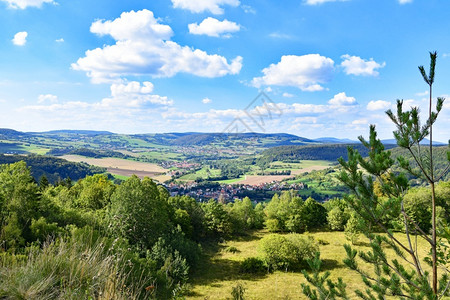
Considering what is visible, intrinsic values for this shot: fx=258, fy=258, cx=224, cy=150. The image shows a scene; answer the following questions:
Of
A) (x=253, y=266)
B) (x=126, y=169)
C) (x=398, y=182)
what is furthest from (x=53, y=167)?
(x=398, y=182)

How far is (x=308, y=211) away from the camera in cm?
4556

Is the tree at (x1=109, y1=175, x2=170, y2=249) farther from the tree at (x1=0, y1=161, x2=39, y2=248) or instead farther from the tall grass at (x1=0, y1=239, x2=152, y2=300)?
the tall grass at (x1=0, y1=239, x2=152, y2=300)

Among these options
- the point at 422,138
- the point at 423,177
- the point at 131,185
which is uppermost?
the point at 422,138

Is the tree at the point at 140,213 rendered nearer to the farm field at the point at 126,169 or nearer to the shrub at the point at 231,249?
the shrub at the point at 231,249

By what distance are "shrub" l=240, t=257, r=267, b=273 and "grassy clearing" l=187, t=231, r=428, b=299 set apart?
70 centimetres

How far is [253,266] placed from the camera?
1057 inches

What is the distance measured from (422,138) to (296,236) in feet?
89.3

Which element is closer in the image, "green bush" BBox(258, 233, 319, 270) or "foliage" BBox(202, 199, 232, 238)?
"green bush" BBox(258, 233, 319, 270)

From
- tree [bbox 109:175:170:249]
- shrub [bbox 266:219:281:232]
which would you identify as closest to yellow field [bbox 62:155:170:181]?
shrub [bbox 266:219:281:232]

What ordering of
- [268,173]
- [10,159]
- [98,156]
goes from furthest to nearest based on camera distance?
[98,156] < [268,173] < [10,159]

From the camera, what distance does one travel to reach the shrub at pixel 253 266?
26.4 m

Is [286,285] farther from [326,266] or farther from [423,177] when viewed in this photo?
[423,177]

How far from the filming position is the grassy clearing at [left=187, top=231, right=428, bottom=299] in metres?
20.3

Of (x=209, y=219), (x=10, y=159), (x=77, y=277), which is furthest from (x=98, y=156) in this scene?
(x=77, y=277)
